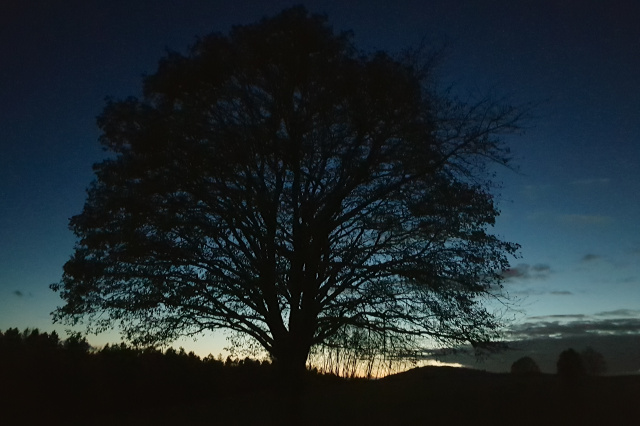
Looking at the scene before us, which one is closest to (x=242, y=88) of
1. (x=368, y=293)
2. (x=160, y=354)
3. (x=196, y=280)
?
(x=196, y=280)

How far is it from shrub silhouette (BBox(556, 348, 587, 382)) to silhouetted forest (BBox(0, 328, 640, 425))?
11 centimetres

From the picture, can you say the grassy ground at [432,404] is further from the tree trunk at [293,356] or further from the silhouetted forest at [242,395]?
the tree trunk at [293,356]

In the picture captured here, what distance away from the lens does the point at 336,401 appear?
669 inches

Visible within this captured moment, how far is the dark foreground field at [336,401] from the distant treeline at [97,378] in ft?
0.10

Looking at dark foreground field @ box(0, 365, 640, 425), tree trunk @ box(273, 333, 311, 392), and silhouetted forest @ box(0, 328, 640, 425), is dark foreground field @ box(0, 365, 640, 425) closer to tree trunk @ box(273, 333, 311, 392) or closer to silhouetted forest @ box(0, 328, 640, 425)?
silhouetted forest @ box(0, 328, 640, 425)

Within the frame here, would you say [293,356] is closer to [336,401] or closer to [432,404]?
[336,401]

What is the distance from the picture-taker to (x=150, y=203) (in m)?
14.0

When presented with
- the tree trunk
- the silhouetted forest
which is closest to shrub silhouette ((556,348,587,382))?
the silhouetted forest

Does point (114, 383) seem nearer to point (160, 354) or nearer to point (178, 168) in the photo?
point (160, 354)

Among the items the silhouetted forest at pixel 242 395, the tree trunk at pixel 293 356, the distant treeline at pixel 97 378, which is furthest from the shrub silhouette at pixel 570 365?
the distant treeline at pixel 97 378

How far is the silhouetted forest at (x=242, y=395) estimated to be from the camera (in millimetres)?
13828

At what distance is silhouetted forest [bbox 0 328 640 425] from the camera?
13.8 m

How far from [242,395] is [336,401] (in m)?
3.89

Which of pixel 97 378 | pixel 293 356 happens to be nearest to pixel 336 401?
pixel 293 356
